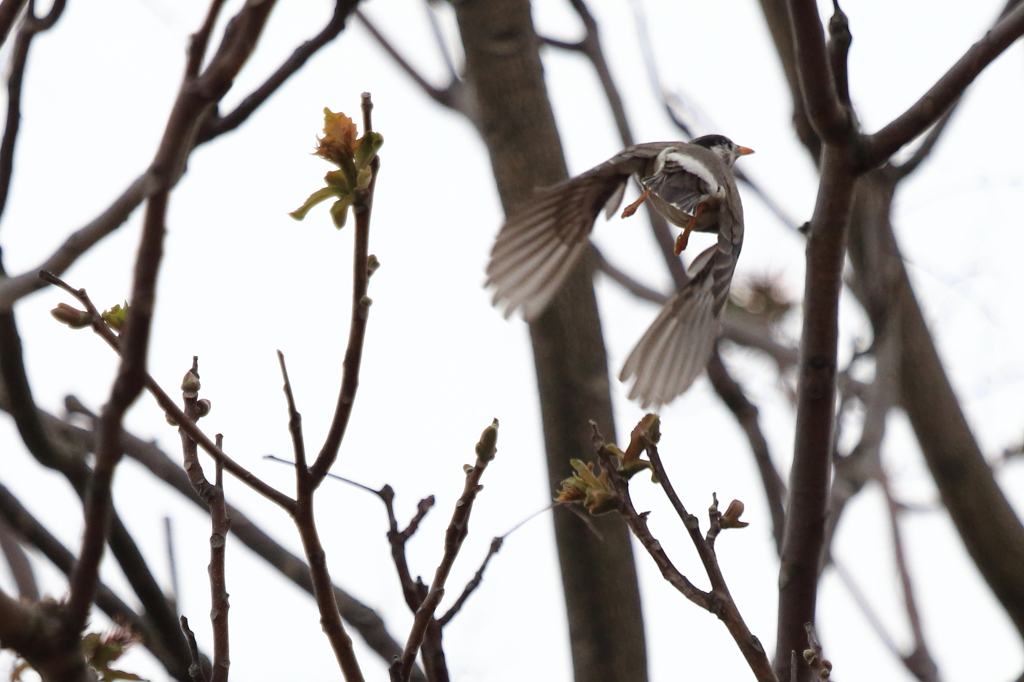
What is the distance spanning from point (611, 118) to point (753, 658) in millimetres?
1888

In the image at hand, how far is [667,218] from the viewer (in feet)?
6.41

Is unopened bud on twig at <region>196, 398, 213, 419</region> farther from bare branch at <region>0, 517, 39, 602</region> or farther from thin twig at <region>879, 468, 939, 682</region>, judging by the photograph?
thin twig at <region>879, 468, 939, 682</region>

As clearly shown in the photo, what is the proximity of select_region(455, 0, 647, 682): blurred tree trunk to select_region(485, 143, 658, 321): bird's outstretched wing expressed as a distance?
62mm

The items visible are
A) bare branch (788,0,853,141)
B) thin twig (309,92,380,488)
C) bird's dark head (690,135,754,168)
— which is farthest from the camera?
bird's dark head (690,135,754,168)

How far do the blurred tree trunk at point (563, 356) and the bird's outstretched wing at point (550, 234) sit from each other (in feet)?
0.20

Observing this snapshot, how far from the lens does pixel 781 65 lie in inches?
101

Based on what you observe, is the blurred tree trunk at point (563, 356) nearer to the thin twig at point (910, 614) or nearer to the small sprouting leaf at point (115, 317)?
the thin twig at point (910, 614)

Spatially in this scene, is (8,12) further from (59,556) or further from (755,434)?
(755,434)

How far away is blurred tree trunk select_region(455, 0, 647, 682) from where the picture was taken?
1873mm

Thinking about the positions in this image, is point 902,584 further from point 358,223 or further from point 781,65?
point 358,223

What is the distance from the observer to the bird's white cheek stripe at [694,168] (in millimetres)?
1927

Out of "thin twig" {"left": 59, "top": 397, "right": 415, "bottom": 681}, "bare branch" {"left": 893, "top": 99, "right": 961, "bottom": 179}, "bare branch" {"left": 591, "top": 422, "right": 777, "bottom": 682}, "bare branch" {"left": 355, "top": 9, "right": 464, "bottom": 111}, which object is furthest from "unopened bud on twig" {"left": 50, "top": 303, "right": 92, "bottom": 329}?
"bare branch" {"left": 893, "top": 99, "right": 961, "bottom": 179}

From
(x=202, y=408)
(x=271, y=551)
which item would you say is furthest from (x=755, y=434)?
(x=202, y=408)

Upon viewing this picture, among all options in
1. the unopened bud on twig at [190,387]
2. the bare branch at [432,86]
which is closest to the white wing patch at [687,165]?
the bare branch at [432,86]
